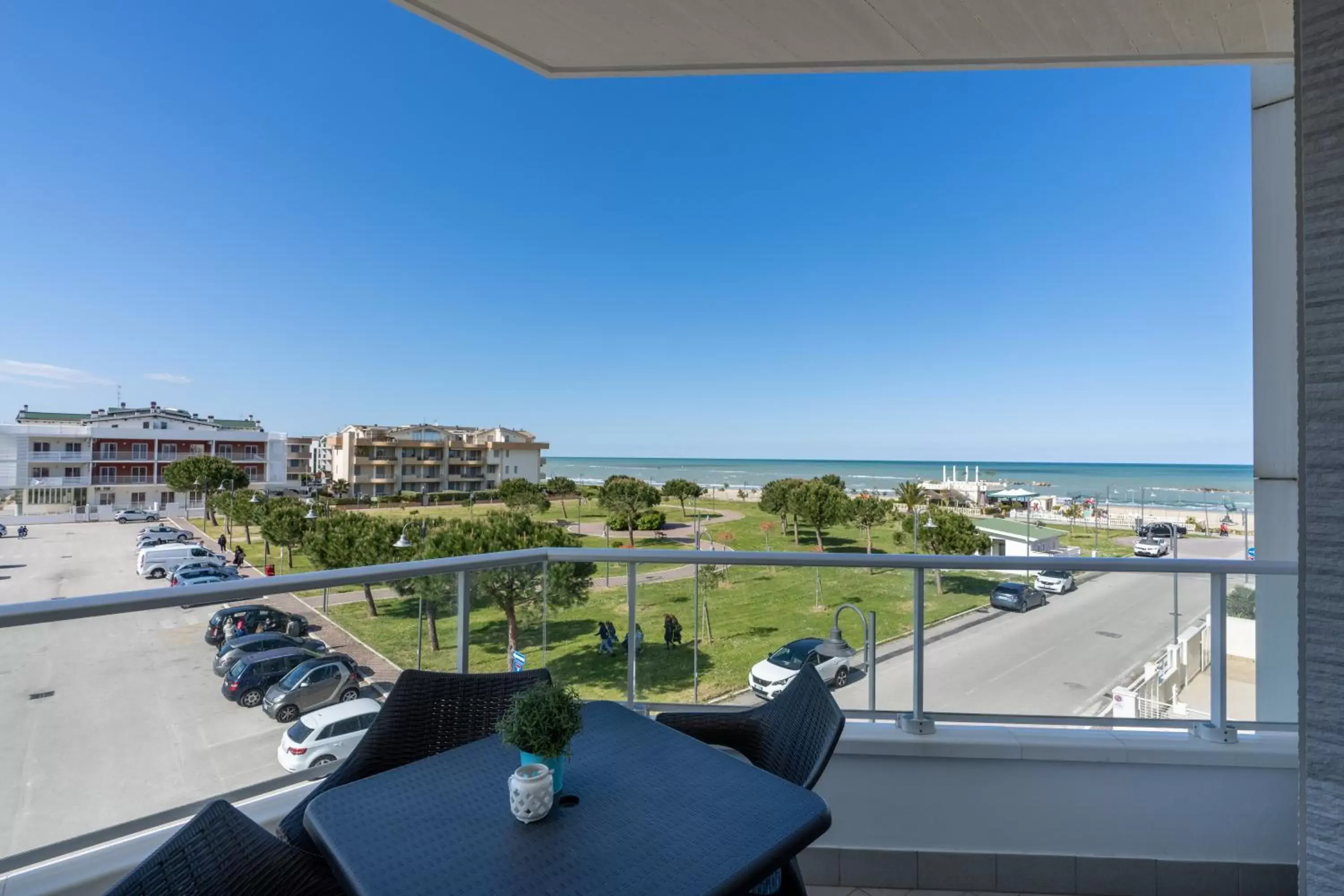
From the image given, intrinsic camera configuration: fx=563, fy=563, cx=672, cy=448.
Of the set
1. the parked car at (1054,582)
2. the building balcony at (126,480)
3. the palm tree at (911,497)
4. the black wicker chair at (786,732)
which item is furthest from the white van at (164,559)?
the palm tree at (911,497)

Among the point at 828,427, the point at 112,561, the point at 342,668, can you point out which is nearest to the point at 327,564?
the point at 112,561

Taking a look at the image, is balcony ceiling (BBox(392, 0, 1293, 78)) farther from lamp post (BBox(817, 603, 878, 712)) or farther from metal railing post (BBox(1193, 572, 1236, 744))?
lamp post (BBox(817, 603, 878, 712))

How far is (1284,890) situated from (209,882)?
354 centimetres

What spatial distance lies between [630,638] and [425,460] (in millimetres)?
43668

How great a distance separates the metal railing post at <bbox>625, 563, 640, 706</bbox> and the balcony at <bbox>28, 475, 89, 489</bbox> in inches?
1523

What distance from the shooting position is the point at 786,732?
1739 mm

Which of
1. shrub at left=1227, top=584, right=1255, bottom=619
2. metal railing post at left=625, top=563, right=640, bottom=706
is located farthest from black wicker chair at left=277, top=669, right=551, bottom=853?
shrub at left=1227, top=584, right=1255, bottom=619

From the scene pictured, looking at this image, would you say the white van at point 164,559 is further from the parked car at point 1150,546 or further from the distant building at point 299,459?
the parked car at point 1150,546

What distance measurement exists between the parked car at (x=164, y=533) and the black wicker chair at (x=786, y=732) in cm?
3094

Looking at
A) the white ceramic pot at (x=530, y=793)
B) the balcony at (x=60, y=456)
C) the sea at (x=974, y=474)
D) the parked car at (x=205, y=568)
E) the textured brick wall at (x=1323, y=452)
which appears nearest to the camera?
the white ceramic pot at (x=530, y=793)

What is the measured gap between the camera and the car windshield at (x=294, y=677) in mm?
1971

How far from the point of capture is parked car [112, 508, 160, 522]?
2819 cm

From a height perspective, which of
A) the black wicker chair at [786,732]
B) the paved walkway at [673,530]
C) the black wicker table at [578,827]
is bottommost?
the paved walkway at [673,530]

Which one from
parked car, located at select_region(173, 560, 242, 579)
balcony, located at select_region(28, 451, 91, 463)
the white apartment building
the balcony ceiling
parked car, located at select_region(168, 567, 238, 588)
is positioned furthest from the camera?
balcony, located at select_region(28, 451, 91, 463)
